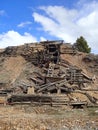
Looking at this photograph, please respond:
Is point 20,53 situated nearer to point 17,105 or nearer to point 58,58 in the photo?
point 58,58

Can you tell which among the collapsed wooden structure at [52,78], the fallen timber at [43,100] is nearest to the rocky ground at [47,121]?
the fallen timber at [43,100]

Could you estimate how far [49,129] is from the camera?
17.6 m

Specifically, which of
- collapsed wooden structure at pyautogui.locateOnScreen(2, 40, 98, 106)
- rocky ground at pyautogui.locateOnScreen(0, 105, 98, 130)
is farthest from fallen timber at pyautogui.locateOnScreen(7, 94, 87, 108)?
rocky ground at pyautogui.locateOnScreen(0, 105, 98, 130)

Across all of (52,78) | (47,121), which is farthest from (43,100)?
(47,121)

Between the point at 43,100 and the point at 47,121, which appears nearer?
the point at 47,121

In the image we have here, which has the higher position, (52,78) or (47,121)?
(52,78)

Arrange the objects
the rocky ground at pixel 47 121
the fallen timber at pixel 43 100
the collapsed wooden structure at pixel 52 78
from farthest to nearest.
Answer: the collapsed wooden structure at pixel 52 78
the fallen timber at pixel 43 100
the rocky ground at pixel 47 121

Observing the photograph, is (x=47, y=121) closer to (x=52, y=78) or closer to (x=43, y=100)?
(x=43, y=100)

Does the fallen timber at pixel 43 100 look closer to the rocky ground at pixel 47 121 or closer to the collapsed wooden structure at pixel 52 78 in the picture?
the collapsed wooden structure at pixel 52 78

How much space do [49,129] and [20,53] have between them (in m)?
26.5

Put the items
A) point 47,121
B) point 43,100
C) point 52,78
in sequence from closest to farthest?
1. point 47,121
2. point 43,100
3. point 52,78

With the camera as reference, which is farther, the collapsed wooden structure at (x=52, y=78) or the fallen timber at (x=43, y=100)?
the collapsed wooden structure at (x=52, y=78)

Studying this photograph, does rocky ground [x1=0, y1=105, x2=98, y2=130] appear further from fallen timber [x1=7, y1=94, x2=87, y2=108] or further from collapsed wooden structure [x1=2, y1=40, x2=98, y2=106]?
collapsed wooden structure [x1=2, y1=40, x2=98, y2=106]

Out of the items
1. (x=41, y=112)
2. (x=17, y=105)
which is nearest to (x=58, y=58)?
(x=17, y=105)
